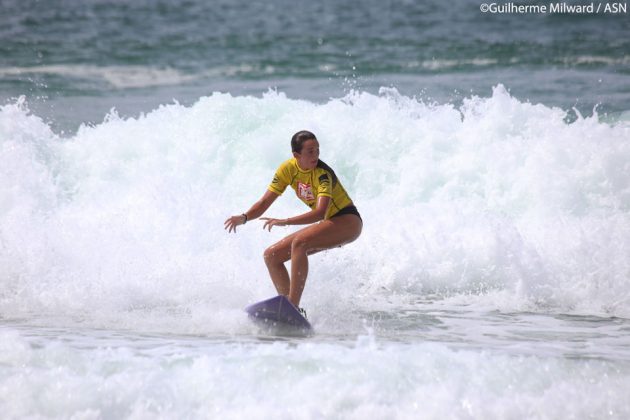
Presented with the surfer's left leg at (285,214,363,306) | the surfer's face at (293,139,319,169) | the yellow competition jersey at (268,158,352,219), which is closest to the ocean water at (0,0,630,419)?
the surfer's left leg at (285,214,363,306)

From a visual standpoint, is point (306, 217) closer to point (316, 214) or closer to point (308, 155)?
point (316, 214)

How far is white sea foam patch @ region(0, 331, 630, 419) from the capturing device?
5.51m

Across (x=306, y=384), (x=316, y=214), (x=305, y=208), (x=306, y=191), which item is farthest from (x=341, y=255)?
(x=306, y=384)

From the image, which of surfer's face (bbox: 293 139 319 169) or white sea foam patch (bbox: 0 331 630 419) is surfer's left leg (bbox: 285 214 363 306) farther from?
white sea foam patch (bbox: 0 331 630 419)

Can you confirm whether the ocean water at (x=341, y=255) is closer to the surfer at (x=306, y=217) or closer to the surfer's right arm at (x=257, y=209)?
the surfer at (x=306, y=217)

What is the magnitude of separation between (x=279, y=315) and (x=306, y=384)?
59.8 inches

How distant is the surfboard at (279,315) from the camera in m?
7.17

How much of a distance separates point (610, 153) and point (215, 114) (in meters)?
6.50

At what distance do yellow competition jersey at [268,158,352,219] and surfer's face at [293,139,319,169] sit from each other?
94 mm

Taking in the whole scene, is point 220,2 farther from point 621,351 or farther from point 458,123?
point 621,351

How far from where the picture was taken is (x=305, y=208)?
1252 centimetres

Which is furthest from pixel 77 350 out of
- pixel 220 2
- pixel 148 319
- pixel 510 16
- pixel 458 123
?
pixel 220 2

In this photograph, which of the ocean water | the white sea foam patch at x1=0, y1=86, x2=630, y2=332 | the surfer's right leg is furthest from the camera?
the white sea foam patch at x1=0, y1=86, x2=630, y2=332

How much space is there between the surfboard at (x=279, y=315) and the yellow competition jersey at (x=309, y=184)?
2.87 ft
